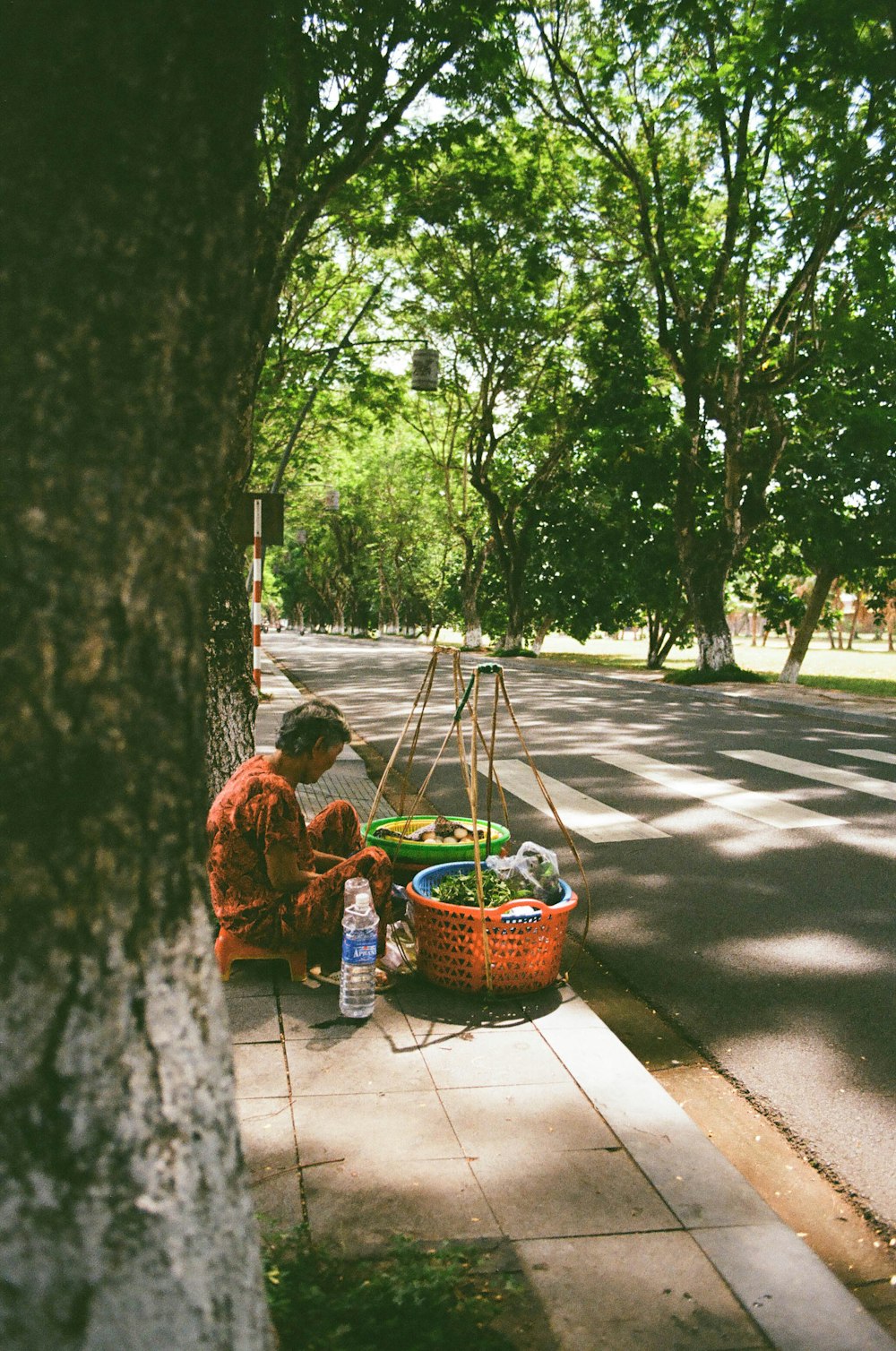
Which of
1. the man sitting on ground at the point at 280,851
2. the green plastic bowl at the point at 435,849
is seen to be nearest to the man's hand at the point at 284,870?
the man sitting on ground at the point at 280,851

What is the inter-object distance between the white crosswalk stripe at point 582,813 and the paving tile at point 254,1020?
3361 mm

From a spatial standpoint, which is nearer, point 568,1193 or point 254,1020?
point 568,1193

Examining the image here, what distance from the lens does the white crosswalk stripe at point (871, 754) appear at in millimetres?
11843

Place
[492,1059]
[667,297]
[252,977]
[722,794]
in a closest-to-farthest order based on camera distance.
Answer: [492,1059] → [252,977] → [722,794] → [667,297]

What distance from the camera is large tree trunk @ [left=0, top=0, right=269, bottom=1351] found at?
5.11ft

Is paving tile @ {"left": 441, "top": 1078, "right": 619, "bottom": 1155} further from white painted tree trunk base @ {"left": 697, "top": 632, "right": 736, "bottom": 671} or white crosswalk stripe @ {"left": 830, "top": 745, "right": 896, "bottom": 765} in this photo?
white painted tree trunk base @ {"left": 697, "top": 632, "right": 736, "bottom": 671}

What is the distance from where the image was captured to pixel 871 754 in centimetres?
1234

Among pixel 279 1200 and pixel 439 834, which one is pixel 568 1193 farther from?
pixel 439 834

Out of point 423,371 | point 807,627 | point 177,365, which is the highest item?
point 423,371

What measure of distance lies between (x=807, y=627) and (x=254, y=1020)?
22.5 metres

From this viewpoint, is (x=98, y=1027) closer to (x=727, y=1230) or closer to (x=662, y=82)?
(x=727, y=1230)

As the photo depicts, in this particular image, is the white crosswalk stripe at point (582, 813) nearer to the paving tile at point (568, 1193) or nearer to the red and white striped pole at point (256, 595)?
the red and white striped pole at point (256, 595)

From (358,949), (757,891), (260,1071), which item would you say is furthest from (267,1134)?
(757,891)

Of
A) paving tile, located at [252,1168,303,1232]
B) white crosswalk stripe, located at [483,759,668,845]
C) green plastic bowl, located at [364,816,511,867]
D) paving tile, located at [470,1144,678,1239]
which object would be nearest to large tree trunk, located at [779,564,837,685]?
white crosswalk stripe, located at [483,759,668,845]
